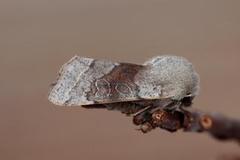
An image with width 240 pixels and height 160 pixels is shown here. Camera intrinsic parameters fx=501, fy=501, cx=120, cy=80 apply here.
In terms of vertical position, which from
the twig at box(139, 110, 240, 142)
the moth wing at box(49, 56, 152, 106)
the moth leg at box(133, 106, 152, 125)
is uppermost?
the moth wing at box(49, 56, 152, 106)

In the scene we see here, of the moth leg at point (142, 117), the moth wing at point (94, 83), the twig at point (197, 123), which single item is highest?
the moth wing at point (94, 83)

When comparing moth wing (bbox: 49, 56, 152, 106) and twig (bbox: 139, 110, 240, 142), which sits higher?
moth wing (bbox: 49, 56, 152, 106)

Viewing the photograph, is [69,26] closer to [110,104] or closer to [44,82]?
[44,82]

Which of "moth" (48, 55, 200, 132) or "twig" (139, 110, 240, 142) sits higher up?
"moth" (48, 55, 200, 132)

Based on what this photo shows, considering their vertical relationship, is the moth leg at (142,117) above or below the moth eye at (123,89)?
below

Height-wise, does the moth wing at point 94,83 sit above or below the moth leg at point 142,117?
above
